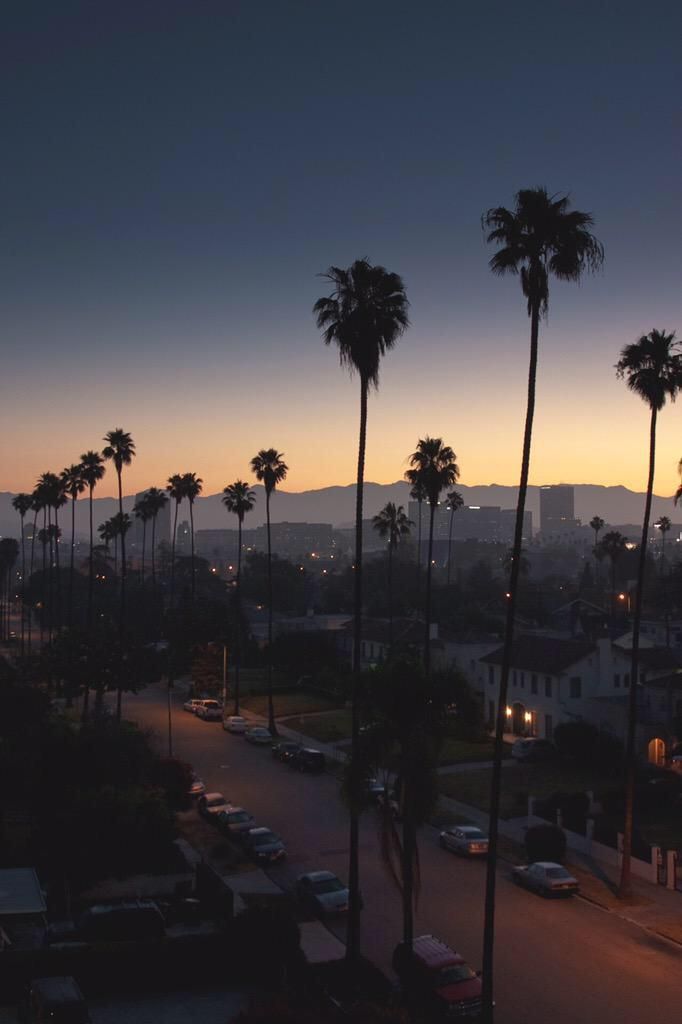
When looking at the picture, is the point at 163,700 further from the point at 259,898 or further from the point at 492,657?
the point at 259,898

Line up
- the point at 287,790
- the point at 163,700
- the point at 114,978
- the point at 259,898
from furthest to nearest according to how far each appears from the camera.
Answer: the point at 163,700, the point at 287,790, the point at 259,898, the point at 114,978

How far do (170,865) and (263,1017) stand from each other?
12.0 m

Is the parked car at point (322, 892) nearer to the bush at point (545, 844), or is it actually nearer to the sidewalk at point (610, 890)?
the sidewalk at point (610, 890)

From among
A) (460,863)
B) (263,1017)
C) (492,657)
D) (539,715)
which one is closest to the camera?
(263,1017)

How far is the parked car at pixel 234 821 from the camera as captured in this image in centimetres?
3397

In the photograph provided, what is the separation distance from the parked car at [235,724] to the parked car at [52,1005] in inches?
1523

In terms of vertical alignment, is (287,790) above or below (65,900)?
below

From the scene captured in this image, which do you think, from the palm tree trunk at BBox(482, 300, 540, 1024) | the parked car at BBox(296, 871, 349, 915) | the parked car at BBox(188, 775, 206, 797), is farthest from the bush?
the parked car at BBox(188, 775, 206, 797)

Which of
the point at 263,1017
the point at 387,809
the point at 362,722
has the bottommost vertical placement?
the point at 263,1017

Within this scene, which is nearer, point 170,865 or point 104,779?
point 170,865

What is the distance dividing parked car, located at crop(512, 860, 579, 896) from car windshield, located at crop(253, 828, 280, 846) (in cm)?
823

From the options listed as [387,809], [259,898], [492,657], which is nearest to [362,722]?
[387,809]

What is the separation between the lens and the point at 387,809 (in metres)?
21.1

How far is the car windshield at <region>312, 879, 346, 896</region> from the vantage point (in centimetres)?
2673
